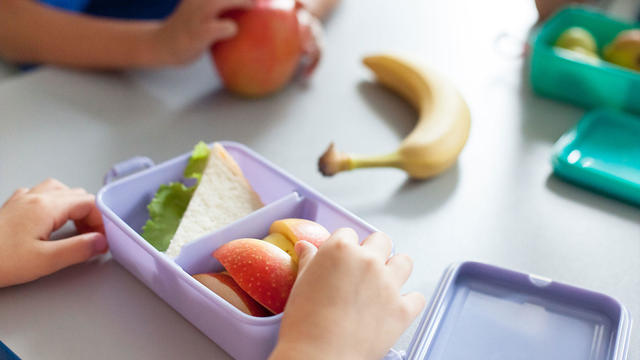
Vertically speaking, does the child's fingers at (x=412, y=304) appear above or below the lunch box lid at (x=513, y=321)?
above

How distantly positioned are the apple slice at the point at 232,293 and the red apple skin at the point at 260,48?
425 millimetres

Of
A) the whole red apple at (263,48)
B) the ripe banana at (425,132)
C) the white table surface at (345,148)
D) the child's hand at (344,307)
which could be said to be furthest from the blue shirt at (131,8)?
the child's hand at (344,307)

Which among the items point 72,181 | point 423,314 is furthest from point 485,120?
point 72,181

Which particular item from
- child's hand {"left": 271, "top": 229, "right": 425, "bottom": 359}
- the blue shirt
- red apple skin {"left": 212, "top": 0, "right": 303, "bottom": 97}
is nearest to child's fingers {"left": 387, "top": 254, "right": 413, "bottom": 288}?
child's hand {"left": 271, "top": 229, "right": 425, "bottom": 359}

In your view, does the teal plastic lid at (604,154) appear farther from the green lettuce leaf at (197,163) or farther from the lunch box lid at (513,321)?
the green lettuce leaf at (197,163)

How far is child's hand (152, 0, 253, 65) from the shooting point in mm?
859

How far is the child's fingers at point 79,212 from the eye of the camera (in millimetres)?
→ 619

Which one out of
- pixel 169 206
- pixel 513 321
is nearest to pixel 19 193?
pixel 169 206

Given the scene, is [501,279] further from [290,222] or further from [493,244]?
[290,222]

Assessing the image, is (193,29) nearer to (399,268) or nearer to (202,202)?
(202,202)

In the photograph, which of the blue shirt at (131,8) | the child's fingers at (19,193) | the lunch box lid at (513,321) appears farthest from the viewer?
the blue shirt at (131,8)

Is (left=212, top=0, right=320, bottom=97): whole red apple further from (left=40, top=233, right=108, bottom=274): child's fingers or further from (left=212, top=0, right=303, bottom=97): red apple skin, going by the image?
(left=40, top=233, right=108, bottom=274): child's fingers

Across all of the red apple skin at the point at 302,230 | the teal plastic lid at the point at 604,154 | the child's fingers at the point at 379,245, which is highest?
the child's fingers at the point at 379,245

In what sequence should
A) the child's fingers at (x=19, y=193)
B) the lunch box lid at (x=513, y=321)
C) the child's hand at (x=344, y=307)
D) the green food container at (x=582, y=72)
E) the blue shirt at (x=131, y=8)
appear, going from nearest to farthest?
the child's hand at (x=344, y=307)
the lunch box lid at (x=513, y=321)
the child's fingers at (x=19, y=193)
the green food container at (x=582, y=72)
the blue shirt at (x=131, y=8)
